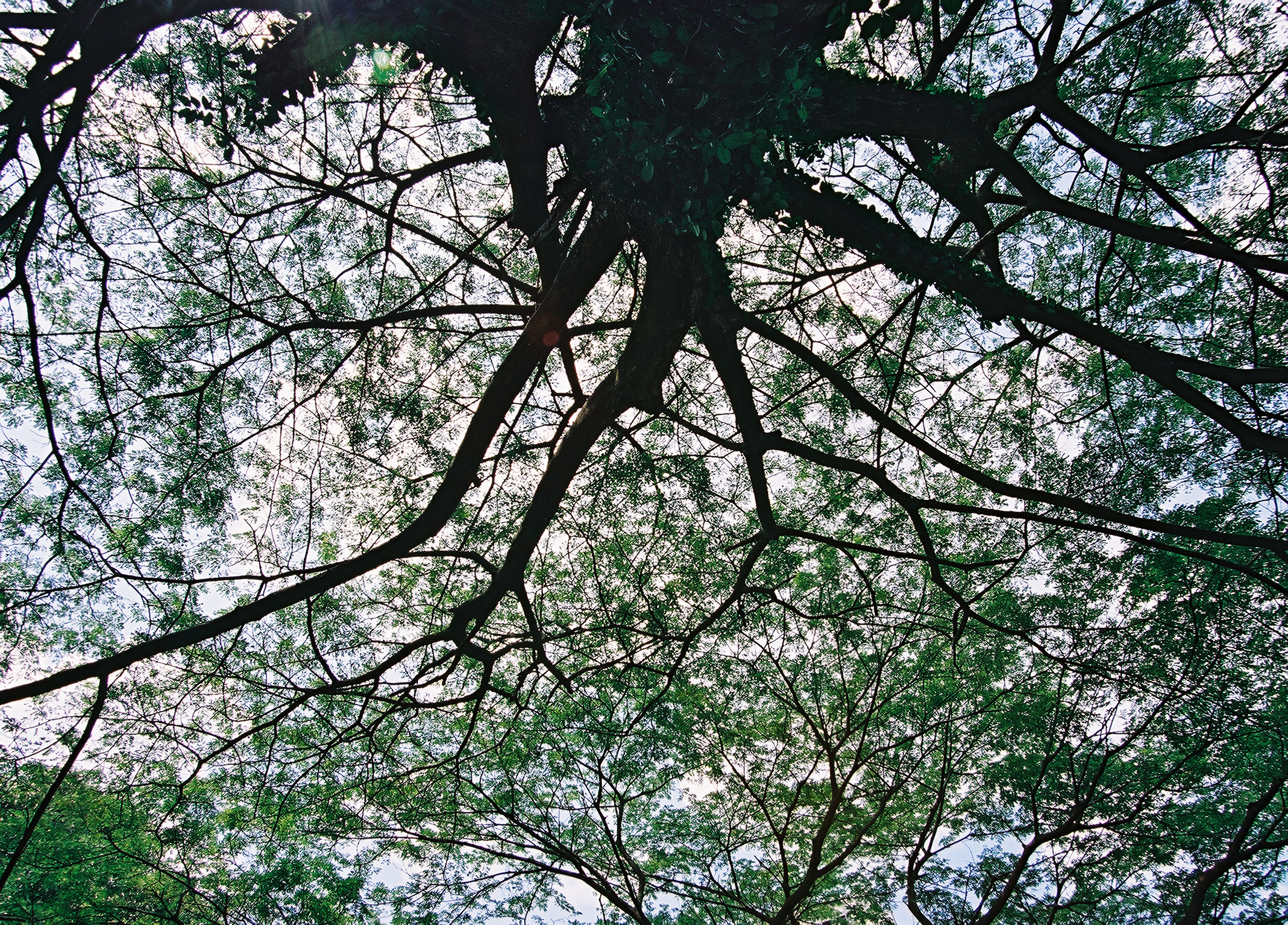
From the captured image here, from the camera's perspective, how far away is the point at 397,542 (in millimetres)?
3422

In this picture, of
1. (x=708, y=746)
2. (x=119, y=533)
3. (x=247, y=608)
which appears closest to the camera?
(x=247, y=608)

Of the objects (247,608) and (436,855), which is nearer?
(247,608)

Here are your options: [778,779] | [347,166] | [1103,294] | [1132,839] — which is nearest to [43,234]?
[347,166]

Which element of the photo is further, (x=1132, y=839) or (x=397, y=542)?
(x=1132, y=839)

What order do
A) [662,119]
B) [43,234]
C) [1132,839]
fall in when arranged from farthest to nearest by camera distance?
[1132,839], [43,234], [662,119]

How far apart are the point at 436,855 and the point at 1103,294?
22.7ft

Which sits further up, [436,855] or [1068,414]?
[1068,414]

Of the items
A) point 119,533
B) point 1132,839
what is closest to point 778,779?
point 1132,839

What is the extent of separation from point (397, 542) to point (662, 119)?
2248 mm

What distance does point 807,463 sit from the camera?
5.37 meters

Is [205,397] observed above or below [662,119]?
above

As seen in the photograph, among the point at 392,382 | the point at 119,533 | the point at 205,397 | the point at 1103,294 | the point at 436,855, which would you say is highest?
the point at 1103,294

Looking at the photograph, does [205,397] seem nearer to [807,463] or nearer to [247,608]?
[247,608]

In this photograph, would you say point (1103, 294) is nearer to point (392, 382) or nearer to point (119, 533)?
point (392, 382)
